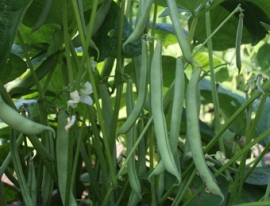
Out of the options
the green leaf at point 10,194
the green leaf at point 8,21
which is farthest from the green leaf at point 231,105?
the green leaf at point 8,21

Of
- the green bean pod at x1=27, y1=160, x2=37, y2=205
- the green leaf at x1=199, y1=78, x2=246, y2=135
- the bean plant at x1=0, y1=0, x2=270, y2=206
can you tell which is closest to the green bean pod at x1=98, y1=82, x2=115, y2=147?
the bean plant at x1=0, y1=0, x2=270, y2=206

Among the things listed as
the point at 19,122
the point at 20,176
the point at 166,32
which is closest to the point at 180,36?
the point at 19,122

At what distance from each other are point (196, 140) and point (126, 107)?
0.54 feet

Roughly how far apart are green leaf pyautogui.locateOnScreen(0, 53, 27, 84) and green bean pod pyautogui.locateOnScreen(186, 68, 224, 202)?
308 millimetres

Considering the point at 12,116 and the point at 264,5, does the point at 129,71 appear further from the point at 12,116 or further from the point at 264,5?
the point at 12,116

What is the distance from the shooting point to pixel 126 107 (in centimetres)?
62

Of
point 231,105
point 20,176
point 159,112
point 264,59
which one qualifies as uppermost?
point 159,112

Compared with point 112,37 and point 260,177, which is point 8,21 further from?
point 260,177

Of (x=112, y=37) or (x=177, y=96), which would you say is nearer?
(x=177, y=96)

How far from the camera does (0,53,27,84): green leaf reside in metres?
0.70

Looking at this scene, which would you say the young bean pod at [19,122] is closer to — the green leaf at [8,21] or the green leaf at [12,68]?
the green leaf at [8,21]

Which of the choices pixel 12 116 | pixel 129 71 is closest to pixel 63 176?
pixel 12 116

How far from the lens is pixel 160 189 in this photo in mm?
600

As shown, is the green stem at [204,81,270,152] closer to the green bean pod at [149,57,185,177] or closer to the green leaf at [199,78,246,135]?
the green bean pod at [149,57,185,177]
